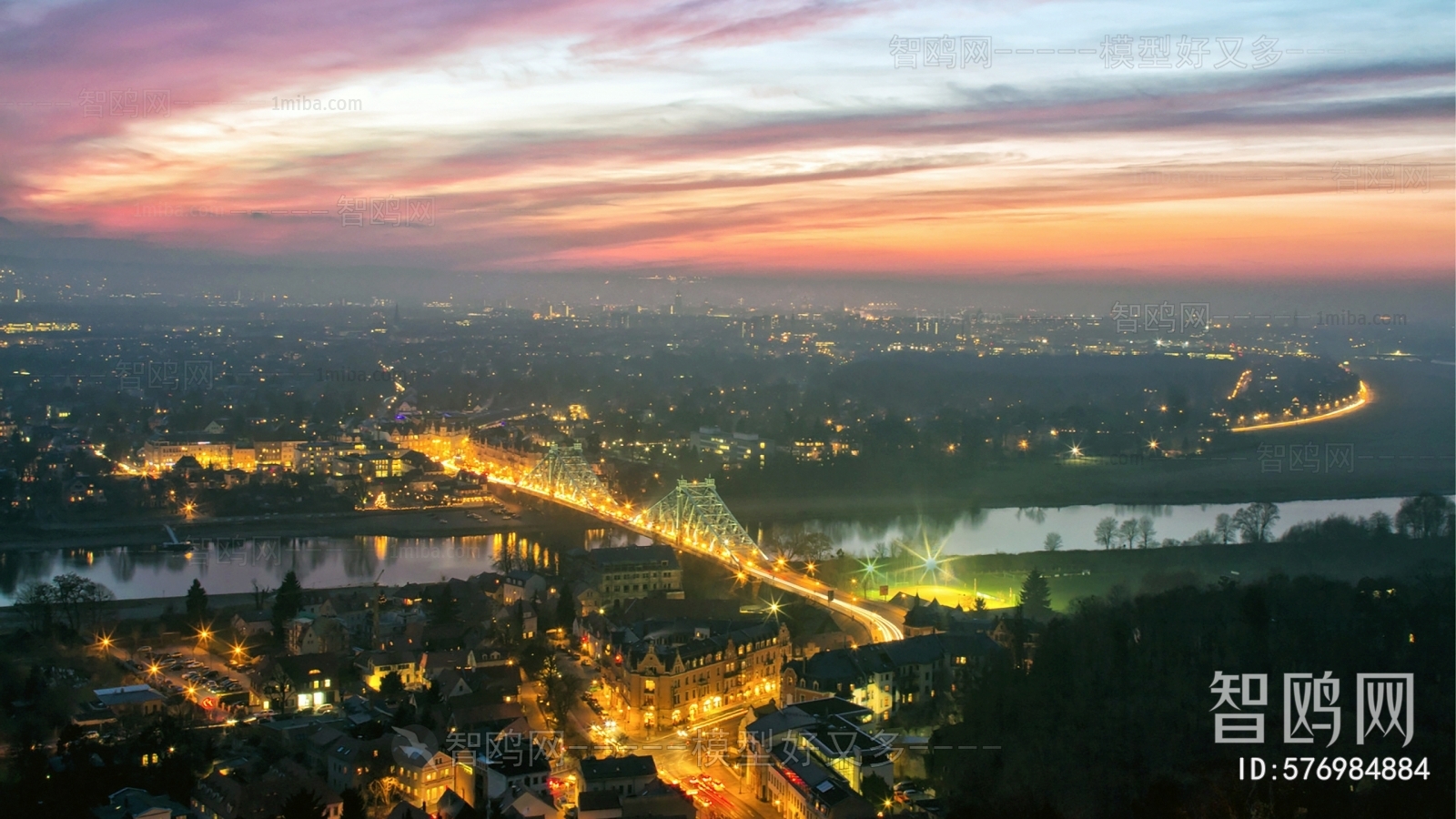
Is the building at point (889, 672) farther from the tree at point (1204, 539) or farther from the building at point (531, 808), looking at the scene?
the tree at point (1204, 539)

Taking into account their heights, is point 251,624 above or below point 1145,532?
above

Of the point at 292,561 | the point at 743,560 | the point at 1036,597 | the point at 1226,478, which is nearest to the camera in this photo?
the point at 1036,597

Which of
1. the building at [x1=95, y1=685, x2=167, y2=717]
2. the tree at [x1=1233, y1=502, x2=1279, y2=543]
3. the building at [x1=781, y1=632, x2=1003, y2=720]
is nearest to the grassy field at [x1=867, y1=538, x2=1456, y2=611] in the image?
the tree at [x1=1233, y1=502, x2=1279, y2=543]

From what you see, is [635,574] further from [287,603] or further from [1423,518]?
[1423,518]

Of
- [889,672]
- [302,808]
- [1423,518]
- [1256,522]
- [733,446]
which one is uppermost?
[302,808]

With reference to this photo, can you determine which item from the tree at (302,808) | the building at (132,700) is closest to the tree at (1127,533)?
the building at (132,700)

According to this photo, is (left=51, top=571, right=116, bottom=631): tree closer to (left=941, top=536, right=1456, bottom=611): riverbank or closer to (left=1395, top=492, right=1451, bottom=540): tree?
(left=941, top=536, right=1456, bottom=611): riverbank

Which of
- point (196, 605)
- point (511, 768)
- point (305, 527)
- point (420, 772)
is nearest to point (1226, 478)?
point (305, 527)

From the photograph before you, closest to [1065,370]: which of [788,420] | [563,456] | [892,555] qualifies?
[788,420]
